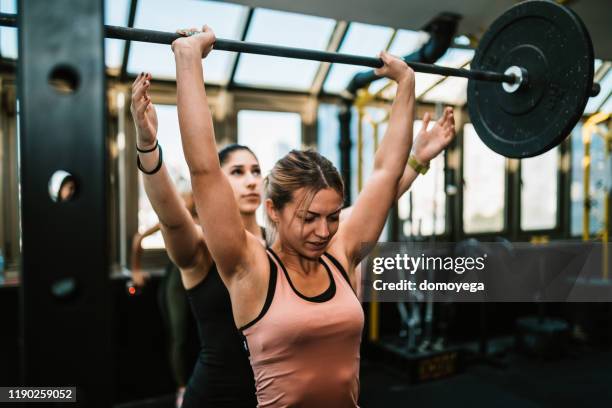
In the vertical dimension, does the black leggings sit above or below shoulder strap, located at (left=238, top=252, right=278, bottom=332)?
below

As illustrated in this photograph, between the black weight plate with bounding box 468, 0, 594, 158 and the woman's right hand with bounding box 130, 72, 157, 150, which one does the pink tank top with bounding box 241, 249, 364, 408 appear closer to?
the woman's right hand with bounding box 130, 72, 157, 150

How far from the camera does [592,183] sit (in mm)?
5344

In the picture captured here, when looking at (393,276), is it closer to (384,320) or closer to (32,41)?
(384,320)

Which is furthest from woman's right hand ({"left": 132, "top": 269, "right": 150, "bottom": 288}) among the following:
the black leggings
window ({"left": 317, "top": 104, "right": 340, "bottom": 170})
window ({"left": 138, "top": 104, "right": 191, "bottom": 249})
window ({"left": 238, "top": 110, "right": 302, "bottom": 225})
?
window ({"left": 317, "top": 104, "right": 340, "bottom": 170})

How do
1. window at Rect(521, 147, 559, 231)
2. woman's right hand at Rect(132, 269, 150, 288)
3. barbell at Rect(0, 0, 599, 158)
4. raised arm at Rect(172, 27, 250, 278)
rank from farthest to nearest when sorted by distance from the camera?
1. window at Rect(521, 147, 559, 231)
2. woman's right hand at Rect(132, 269, 150, 288)
3. barbell at Rect(0, 0, 599, 158)
4. raised arm at Rect(172, 27, 250, 278)

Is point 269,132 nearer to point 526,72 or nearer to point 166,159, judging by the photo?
point 166,159

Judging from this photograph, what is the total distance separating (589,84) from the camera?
1168mm

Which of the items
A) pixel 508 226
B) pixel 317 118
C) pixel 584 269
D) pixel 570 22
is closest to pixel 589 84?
pixel 570 22

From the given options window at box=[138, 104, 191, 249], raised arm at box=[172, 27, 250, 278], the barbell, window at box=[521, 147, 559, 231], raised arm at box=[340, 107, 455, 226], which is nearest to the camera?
raised arm at box=[172, 27, 250, 278]

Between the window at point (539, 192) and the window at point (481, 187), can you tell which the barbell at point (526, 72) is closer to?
the window at point (481, 187)

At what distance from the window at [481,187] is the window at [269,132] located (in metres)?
2.06

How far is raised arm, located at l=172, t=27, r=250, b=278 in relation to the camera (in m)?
0.85

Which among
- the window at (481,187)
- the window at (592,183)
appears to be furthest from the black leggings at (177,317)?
the window at (592,183)

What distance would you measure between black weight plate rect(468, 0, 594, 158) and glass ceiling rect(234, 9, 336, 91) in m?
2.44
